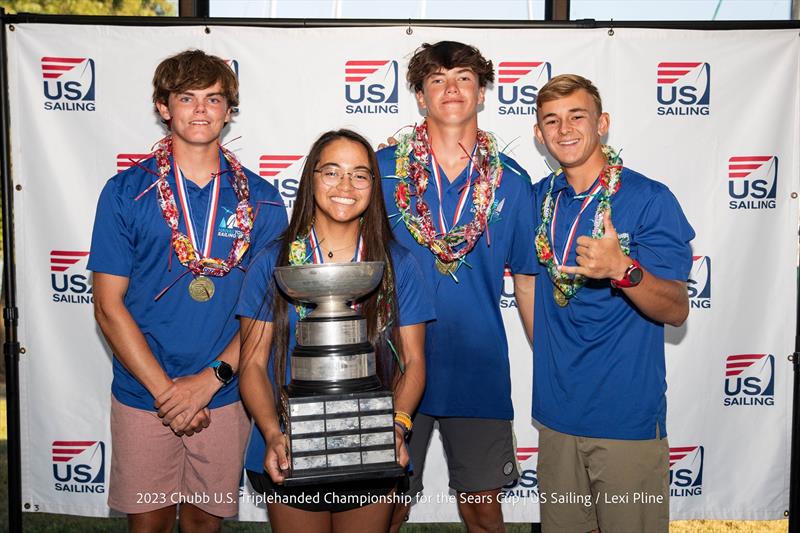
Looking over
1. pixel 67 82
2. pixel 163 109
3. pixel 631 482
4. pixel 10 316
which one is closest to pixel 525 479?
pixel 631 482

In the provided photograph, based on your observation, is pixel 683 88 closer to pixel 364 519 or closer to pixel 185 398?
pixel 364 519

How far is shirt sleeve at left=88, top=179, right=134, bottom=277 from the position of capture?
296 cm

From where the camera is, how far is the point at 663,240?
2.81 meters

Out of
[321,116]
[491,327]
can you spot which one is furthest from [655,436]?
[321,116]

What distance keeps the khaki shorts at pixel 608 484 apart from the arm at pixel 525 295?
547mm

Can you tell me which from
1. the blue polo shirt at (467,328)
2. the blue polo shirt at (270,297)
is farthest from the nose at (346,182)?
the blue polo shirt at (467,328)

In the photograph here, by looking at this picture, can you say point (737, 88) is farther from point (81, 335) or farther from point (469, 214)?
point (81, 335)

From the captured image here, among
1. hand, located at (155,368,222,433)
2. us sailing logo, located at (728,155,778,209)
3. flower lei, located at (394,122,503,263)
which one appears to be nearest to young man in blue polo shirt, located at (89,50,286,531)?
hand, located at (155,368,222,433)

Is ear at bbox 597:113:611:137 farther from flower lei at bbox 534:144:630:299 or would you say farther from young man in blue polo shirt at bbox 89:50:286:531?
young man in blue polo shirt at bbox 89:50:286:531

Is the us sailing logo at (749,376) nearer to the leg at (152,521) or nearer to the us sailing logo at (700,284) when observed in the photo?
the us sailing logo at (700,284)

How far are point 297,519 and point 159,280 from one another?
1.11m

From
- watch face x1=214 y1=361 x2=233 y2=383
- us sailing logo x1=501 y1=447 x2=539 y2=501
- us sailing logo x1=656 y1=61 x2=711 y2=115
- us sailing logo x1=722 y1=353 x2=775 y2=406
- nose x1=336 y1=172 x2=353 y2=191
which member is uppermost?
us sailing logo x1=656 y1=61 x2=711 y2=115

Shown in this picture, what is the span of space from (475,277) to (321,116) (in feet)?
4.44

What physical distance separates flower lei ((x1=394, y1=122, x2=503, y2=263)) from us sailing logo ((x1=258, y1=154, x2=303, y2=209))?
2.81 feet
